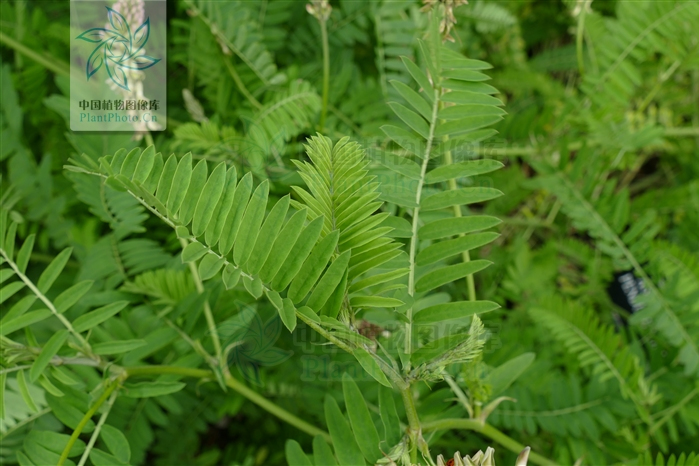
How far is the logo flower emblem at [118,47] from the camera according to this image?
4.00 ft

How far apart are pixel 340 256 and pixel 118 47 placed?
2.97 feet

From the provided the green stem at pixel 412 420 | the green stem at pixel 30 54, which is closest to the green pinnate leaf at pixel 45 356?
the green stem at pixel 412 420

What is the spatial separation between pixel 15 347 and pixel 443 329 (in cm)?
70

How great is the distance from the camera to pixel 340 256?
2.13ft

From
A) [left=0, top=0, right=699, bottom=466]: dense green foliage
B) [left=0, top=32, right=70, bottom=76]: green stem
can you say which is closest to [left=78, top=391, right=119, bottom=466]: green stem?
[left=0, top=0, right=699, bottom=466]: dense green foliage

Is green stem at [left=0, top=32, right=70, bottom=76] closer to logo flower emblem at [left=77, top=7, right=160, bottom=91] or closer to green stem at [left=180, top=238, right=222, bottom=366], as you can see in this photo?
logo flower emblem at [left=77, top=7, right=160, bottom=91]

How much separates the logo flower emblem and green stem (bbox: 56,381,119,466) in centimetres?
64

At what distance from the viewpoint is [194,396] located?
4.68 feet

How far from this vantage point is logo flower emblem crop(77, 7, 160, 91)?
1219 mm

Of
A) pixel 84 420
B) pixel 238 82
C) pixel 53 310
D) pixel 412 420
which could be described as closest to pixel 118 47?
pixel 238 82

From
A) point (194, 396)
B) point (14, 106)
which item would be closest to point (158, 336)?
point (194, 396)

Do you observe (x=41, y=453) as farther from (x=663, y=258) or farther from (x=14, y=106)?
(x=663, y=258)

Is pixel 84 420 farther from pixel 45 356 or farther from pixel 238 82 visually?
pixel 238 82

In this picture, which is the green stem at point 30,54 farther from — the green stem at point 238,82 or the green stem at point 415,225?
the green stem at point 415,225
